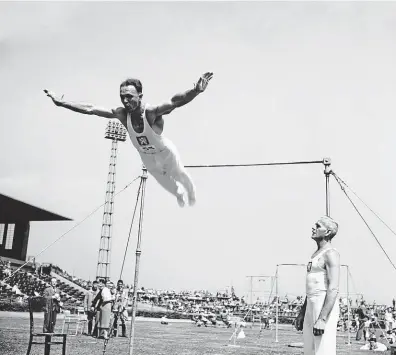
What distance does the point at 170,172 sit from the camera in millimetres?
5652

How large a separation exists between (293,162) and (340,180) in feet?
2.09

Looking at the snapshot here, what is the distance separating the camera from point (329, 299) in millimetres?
3920

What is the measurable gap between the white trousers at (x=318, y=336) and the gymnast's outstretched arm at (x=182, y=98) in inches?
74.6

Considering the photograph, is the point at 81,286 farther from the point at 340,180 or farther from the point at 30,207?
the point at 340,180

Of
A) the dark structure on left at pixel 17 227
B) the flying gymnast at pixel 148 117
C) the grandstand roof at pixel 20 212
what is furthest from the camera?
the dark structure on left at pixel 17 227

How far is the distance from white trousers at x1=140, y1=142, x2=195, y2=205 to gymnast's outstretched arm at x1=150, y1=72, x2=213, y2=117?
1.80ft

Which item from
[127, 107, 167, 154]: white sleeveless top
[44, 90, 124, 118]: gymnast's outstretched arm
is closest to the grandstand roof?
[44, 90, 124, 118]: gymnast's outstretched arm

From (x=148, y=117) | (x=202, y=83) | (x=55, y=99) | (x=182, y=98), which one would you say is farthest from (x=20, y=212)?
(x=202, y=83)

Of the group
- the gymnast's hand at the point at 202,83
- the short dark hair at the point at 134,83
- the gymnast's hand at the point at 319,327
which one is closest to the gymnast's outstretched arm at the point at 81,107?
the short dark hair at the point at 134,83

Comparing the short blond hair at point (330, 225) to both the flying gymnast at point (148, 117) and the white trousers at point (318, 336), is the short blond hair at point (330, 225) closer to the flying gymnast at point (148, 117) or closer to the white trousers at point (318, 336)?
the white trousers at point (318, 336)

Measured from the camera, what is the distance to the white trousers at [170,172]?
5262mm

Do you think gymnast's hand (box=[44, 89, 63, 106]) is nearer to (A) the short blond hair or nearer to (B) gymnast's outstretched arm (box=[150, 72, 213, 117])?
(B) gymnast's outstretched arm (box=[150, 72, 213, 117])

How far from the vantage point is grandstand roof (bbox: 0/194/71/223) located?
25.5 m


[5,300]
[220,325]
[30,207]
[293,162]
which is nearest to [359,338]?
[220,325]
